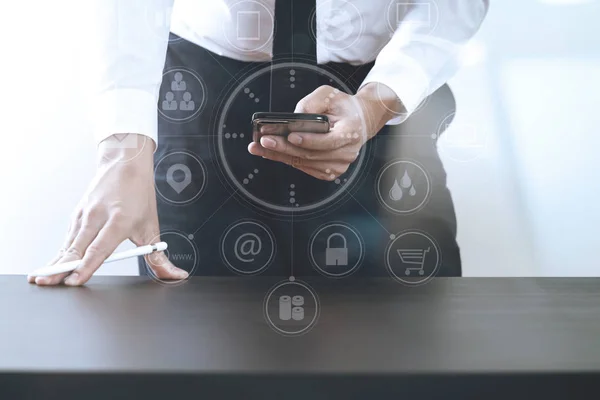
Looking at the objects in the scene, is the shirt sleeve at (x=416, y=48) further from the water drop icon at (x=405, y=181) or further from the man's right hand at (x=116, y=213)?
the man's right hand at (x=116, y=213)

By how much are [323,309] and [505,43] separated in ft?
1.40

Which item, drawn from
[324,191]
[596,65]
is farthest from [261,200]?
[596,65]

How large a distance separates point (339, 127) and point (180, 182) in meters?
0.19

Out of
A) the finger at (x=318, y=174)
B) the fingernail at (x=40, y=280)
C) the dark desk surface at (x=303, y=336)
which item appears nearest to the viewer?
the dark desk surface at (x=303, y=336)

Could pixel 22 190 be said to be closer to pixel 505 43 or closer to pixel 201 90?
pixel 201 90

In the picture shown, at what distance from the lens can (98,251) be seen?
1.67ft

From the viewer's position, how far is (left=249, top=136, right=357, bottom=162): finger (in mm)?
552

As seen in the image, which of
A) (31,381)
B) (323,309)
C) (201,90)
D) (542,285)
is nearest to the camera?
(31,381)

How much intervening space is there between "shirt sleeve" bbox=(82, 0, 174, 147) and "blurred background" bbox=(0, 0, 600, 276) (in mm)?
31

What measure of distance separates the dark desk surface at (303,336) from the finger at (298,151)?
0.49 feet

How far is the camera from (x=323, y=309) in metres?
0.39

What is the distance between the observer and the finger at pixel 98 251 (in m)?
0.49

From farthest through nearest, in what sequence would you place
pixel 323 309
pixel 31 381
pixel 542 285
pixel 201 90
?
pixel 201 90, pixel 542 285, pixel 323 309, pixel 31 381

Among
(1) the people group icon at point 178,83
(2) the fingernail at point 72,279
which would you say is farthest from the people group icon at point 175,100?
(2) the fingernail at point 72,279
